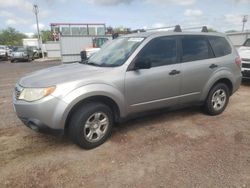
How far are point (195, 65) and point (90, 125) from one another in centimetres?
231

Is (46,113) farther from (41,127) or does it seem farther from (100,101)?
(100,101)

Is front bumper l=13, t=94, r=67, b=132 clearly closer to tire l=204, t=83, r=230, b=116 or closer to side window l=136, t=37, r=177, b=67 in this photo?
side window l=136, t=37, r=177, b=67

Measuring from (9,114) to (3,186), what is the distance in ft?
9.64

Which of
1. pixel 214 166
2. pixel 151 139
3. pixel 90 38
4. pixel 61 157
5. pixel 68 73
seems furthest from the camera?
pixel 90 38

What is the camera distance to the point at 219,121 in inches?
189

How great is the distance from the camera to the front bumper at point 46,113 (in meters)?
3.26

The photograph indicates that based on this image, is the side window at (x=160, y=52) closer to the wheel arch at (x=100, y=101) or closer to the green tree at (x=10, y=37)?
the wheel arch at (x=100, y=101)

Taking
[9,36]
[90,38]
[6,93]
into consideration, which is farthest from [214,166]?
[9,36]

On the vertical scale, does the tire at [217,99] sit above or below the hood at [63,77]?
below

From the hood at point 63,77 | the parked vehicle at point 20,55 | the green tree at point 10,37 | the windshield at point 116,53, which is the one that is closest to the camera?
the hood at point 63,77

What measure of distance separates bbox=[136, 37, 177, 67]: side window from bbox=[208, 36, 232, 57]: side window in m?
1.05

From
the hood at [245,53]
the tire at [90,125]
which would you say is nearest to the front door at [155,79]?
the tire at [90,125]

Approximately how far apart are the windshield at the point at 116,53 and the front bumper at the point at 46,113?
1.17 metres

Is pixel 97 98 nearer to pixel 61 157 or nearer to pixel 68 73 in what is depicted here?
pixel 68 73
